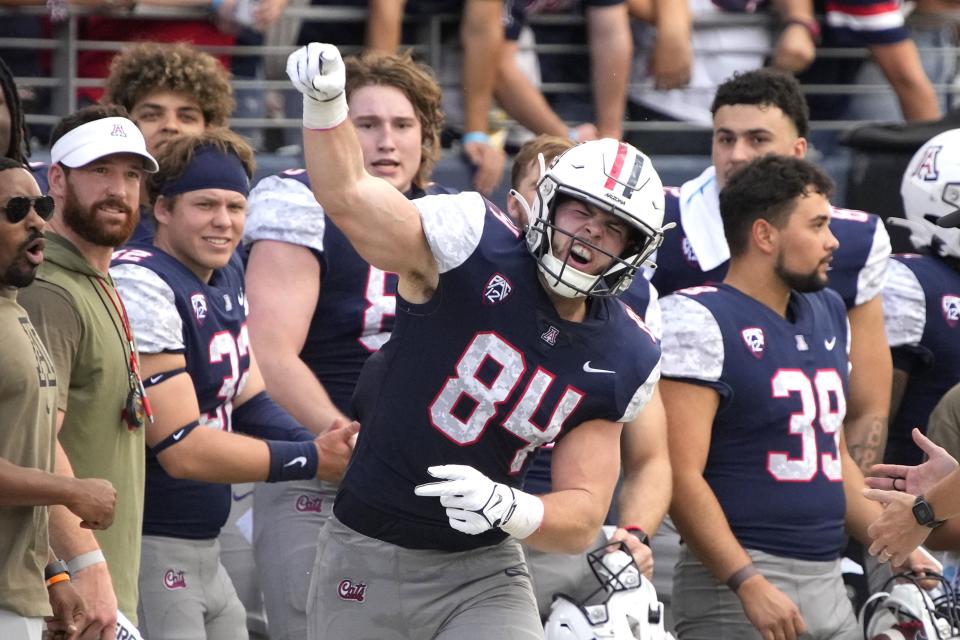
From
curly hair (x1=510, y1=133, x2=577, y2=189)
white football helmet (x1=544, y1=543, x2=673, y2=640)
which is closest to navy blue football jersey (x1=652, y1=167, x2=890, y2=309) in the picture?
curly hair (x1=510, y1=133, x2=577, y2=189)

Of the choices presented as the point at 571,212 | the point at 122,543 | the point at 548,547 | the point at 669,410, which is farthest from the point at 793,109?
the point at 122,543

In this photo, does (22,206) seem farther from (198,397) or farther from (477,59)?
(477,59)

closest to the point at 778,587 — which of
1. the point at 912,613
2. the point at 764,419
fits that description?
the point at 912,613

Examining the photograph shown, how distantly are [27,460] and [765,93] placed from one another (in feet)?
11.1

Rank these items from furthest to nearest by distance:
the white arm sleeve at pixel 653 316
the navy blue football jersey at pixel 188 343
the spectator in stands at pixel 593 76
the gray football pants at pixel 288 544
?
1. the spectator in stands at pixel 593 76
2. the white arm sleeve at pixel 653 316
3. the gray football pants at pixel 288 544
4. the navy blue football jersey at pixel 188 343

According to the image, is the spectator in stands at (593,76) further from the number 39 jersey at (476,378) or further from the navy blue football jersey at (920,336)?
the number 39 jersey at (476,378)

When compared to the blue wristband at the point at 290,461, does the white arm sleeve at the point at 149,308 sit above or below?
above

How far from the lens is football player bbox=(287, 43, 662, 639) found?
13.5 feet

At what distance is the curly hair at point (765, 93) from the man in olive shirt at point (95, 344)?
2.54 m

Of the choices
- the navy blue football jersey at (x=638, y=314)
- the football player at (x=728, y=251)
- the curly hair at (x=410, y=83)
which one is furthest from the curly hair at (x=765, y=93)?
the curly hair at (x=410, y=83)

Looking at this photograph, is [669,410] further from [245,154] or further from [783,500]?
[245,154]

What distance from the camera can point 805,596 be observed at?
5500 millimetres

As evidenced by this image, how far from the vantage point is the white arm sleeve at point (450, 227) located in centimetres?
402

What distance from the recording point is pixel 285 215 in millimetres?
5336
